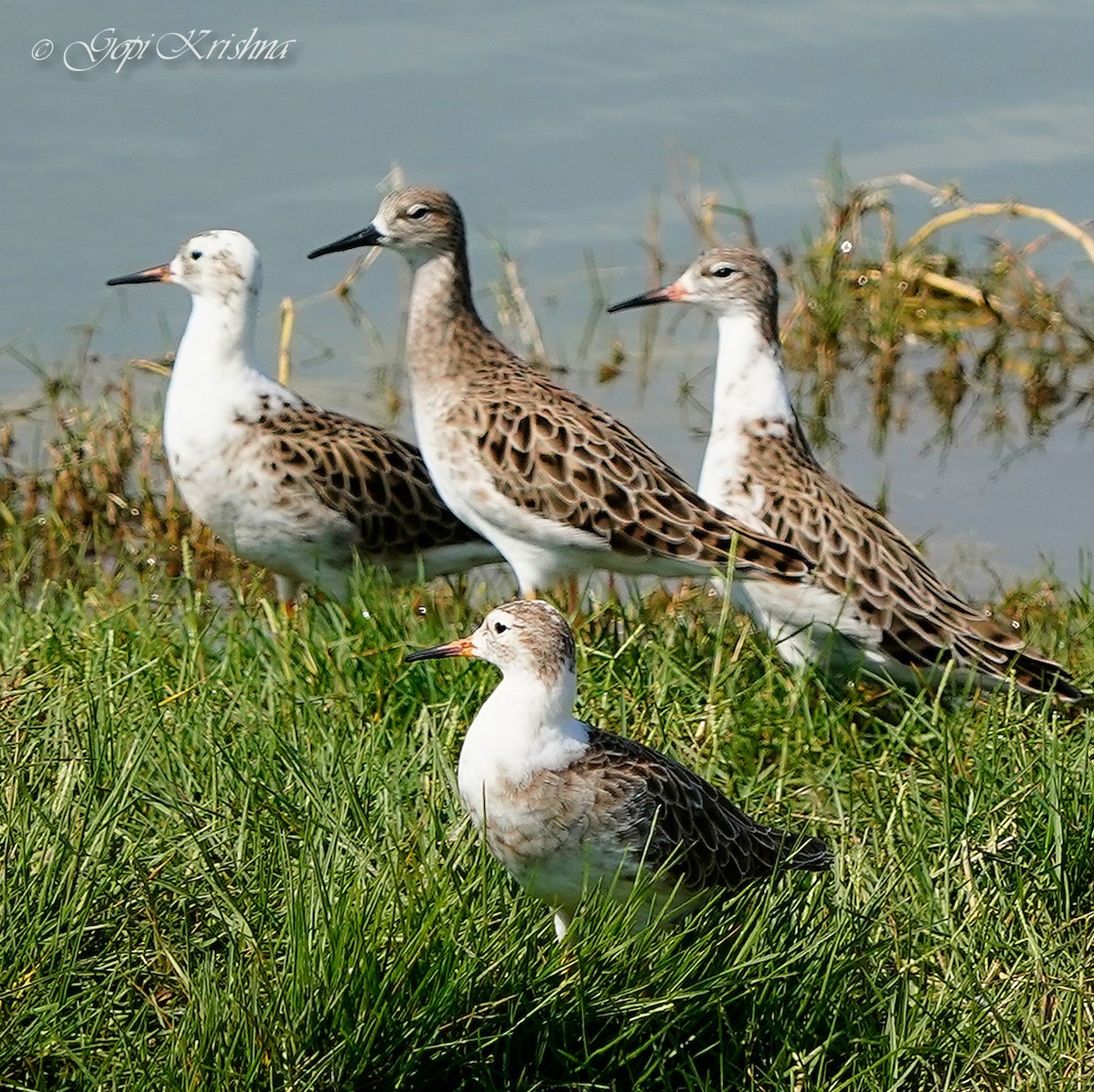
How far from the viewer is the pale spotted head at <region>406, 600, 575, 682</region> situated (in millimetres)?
4449

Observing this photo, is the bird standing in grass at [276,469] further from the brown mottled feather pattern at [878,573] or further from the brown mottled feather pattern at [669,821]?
Result: the brown mottled feather pattern at [669,821]

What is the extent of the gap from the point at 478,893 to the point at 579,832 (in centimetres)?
25

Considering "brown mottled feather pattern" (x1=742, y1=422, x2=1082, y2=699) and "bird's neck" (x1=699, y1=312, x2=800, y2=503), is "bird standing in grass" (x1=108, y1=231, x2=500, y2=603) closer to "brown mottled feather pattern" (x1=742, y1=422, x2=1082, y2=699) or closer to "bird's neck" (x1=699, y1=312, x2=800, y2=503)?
"bird's neck" (x1=699, y1=312, x2=800, y2=503)

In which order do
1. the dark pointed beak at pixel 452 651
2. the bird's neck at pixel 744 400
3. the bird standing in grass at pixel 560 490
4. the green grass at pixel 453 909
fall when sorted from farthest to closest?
1. the bird's neck at pixel 744 400
2. the bird standing in grass at pixel 560 490
3. the dark pointed beak at pixel 452 651
4. the green grass at pixel 453 909

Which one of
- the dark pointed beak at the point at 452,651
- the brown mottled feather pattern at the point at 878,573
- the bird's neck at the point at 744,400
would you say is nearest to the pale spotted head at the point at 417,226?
the bird's neck at the point at 744,400

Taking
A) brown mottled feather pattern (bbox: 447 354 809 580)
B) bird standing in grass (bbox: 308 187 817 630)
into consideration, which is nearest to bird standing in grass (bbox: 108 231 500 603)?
bird standing in grass (bbox: 308 187 817 630)

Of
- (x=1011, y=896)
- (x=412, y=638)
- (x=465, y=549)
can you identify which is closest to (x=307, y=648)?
(x=412, y=638)

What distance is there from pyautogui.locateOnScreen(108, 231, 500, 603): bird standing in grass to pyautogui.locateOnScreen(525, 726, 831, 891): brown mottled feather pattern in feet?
7.99

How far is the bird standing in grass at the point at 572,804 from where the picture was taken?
4.32m

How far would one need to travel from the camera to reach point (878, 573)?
20.7 feet

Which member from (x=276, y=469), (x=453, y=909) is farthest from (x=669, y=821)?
(x=276, y=469)

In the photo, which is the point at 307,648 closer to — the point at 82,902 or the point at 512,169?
the point at 82,902

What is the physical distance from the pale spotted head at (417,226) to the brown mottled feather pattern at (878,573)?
1.27 m

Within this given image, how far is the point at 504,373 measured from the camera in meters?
6.94
